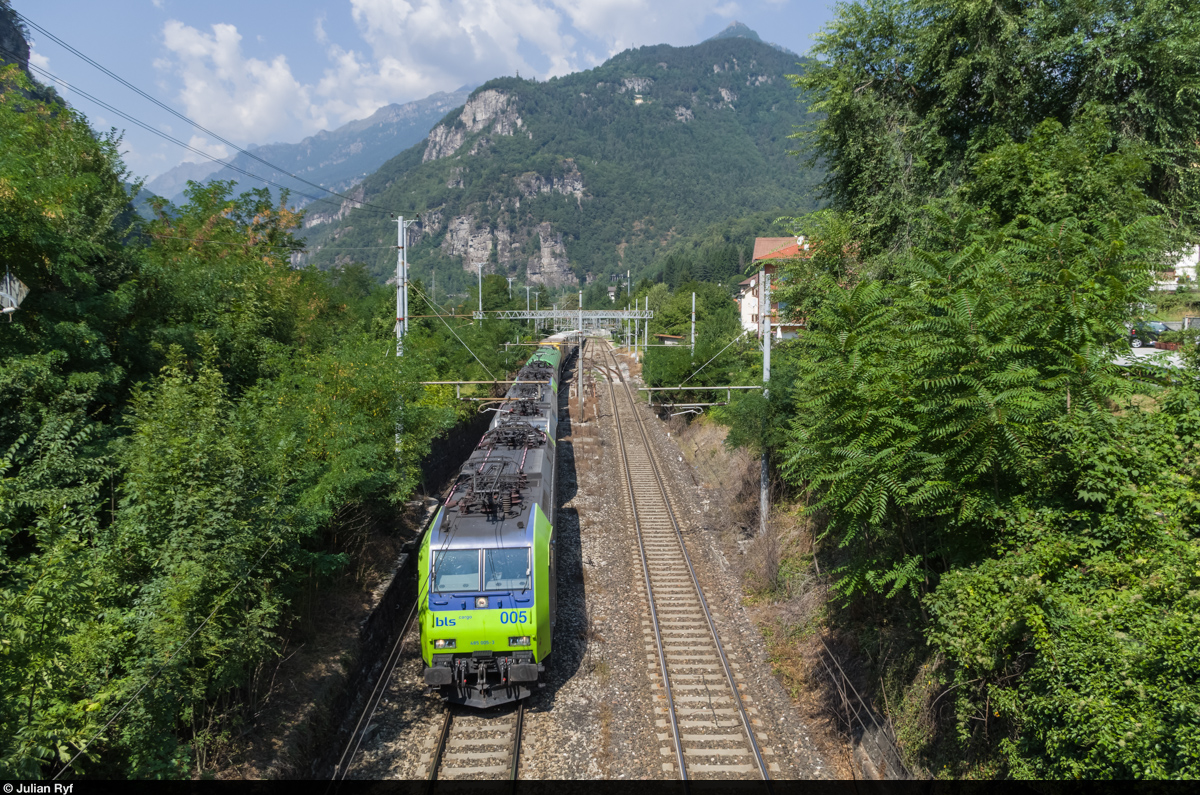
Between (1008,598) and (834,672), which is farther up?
(1008,598)

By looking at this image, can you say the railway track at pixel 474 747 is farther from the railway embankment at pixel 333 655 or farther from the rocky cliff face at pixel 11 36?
the rocky cliff face at pixel 11 36

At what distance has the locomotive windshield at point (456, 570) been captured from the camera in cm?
1043

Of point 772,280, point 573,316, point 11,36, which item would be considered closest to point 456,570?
point 772,280

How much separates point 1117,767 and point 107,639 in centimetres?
905

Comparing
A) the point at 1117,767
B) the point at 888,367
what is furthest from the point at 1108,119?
the point at 1117,767

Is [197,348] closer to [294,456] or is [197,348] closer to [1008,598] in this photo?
[294,456]

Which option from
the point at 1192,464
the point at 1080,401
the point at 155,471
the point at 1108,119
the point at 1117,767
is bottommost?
the point at 1117,767

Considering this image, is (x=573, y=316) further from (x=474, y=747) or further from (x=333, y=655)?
(x=474, y=747)

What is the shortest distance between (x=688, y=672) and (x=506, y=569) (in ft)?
13.4

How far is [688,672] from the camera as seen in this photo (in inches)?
465

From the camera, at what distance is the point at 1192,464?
5.60m

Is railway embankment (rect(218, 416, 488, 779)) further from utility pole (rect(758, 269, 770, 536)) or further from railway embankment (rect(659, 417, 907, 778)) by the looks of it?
utility pole (rect(758, 269, 770, 536))

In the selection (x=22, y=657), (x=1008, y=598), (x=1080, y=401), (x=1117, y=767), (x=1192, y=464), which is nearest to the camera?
(x=1117, y=767)

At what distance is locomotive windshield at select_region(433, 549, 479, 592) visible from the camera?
411 inches
